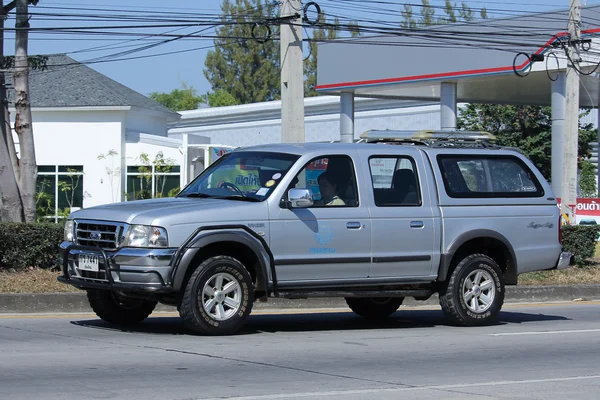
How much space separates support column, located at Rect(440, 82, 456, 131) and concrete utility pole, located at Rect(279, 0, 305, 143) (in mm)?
13112

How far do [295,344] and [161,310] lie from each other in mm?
4047

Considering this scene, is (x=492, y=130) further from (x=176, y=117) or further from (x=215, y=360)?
(x=215, y=360)

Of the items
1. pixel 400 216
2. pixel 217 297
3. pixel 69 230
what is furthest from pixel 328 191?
pixel 69 230

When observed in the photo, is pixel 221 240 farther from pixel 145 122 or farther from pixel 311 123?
pixel 311 123

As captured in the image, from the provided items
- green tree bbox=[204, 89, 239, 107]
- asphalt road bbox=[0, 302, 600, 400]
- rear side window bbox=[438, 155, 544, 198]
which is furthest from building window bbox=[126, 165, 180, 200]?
green tree bbox=[204, 89, 239, 107]

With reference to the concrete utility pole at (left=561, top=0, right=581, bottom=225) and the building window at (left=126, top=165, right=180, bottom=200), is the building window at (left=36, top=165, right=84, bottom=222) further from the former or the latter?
the concrete utility pole at (left=561, top=0, right=581, bottom=225)

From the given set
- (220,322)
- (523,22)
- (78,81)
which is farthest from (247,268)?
(78,81)

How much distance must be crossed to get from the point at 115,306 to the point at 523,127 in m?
36.8

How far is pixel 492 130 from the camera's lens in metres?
46.6

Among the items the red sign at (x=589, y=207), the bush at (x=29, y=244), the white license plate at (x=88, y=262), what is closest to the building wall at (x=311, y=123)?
the red sign at (x=589, y=207)

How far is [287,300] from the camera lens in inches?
579

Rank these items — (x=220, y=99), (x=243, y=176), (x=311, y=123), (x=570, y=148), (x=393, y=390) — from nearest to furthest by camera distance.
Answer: (x=393, y=390) → (x=243, y=176) → (x=570, y=148) → (x=311, y=123) → (x=220, y=99)

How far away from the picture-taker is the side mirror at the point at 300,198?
10.5 metres

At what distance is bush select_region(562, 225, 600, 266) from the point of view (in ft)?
61.9
